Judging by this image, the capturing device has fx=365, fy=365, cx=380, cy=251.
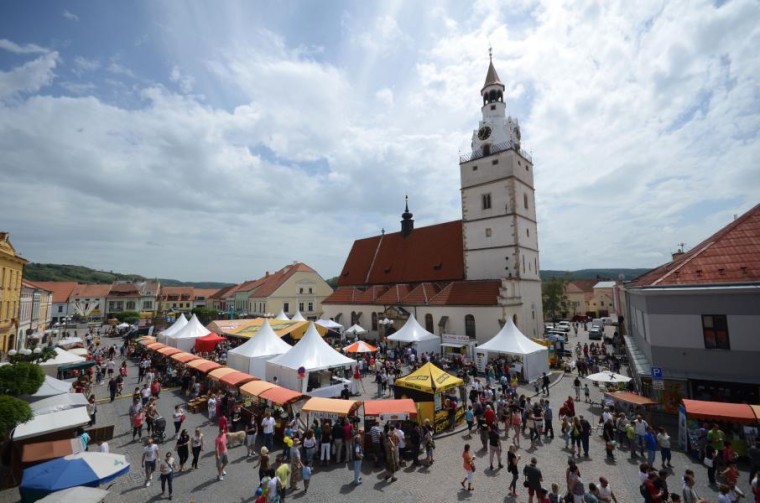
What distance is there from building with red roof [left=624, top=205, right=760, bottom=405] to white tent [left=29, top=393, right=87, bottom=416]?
2194 centimetres

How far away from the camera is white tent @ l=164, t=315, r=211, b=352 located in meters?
27.1

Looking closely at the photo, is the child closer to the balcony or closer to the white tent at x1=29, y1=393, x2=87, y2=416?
the white tent at x1=29, y1=393, x2=87, y2=416

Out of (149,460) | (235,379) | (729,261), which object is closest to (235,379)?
(235,379)

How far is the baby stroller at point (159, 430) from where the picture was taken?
1304 centimetres

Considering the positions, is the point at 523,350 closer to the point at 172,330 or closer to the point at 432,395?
the point at 432,395

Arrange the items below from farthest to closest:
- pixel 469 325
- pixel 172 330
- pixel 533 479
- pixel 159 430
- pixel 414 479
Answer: pixel 469 325 < pixel 172 330 < pixel 159 430 < pixel 414 479 < pixel 533 479

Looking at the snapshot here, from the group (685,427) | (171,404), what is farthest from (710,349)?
(171,404)

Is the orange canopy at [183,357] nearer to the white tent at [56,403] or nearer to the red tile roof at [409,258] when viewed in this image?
the white tent at [56,403]

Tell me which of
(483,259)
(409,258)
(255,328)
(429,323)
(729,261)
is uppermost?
(409,258)

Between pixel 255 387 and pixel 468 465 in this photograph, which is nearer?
pixel 468 465

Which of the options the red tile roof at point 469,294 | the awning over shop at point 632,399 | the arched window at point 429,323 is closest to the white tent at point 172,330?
the arched window at point 429,323

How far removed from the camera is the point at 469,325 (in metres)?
30.0

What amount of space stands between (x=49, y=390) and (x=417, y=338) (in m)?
20.2

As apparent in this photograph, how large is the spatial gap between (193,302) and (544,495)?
92067mm
